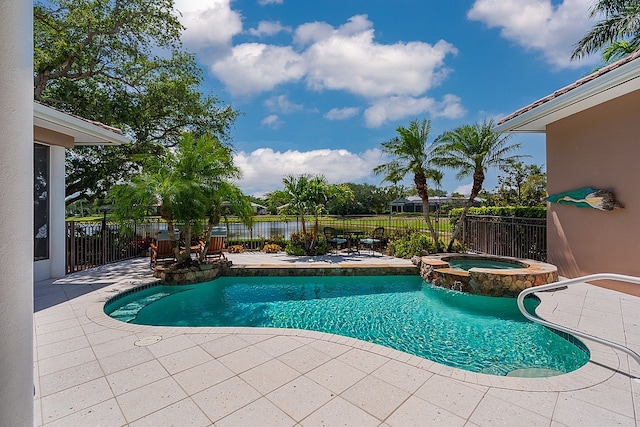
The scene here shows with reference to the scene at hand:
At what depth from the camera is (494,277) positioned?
23.5 feet

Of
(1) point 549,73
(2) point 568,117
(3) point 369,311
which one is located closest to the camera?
(3) point 369,311

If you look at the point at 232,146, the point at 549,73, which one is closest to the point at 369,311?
the point at 549,73

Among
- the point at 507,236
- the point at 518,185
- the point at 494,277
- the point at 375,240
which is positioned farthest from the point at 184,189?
the point at 518,185

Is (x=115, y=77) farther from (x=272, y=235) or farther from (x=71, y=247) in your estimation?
(x=272, y=235)

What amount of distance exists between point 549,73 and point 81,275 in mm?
16340

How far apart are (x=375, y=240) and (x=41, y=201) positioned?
36.1 ft

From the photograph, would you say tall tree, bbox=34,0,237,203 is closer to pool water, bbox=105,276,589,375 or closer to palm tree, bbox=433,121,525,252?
pool water, bbox=105,276,589,375

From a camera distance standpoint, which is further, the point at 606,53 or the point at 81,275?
the point at 606,53

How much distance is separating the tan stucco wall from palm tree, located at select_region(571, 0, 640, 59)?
33.1 ft

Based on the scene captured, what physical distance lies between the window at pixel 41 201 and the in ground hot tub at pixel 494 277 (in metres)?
10.2

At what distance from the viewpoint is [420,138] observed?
38.1 feet

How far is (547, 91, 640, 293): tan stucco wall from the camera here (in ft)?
20.6

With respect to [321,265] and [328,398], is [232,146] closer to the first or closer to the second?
[321,265]

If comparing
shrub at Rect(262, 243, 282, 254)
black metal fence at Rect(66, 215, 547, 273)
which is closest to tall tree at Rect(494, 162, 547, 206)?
black metal fence at Rect(66, 215, 547, 273)
